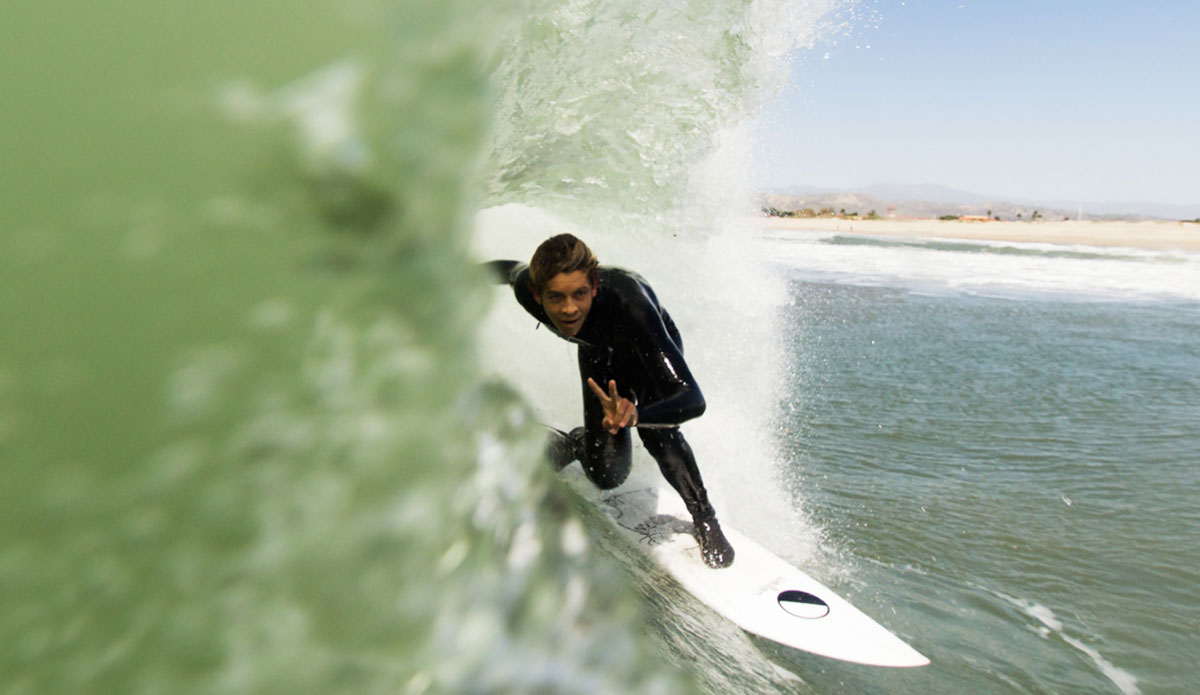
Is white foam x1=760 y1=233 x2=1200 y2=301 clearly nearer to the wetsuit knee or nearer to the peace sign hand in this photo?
the wetsuit knee

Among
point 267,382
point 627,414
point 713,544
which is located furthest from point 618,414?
point 267,382

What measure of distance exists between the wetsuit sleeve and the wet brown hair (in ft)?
1.12

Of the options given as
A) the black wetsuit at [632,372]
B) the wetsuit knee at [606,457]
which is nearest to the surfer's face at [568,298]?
the black wetsuit at [632,372]

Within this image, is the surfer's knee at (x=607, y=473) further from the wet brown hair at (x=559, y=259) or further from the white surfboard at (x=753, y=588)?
the wet brown hair at (x=559, y=259)

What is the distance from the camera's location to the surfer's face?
273 centimetres

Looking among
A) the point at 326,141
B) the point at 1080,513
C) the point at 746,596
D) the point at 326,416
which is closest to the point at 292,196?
the point at 326,141

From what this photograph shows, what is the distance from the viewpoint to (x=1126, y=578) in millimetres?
3973

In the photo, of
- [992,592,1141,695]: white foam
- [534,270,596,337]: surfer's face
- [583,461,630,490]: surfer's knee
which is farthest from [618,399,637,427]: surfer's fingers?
[992,592,1141,695]: white foam

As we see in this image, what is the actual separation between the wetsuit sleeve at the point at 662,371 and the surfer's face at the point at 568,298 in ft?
0.75

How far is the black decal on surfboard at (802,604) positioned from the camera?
132 inches

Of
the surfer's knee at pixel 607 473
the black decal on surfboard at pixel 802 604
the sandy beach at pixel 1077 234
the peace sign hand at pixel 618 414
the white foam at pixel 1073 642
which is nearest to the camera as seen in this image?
the peace sign hand at pixel 618 414

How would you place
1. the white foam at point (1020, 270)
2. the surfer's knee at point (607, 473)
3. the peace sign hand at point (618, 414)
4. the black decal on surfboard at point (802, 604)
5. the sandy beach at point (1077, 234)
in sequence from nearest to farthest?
1. the peace sign hand at point (618, 414)
2. the black decal on surfboard at point (802, 604)
3. the surfer's knee at point (607, 473)
4. the white foam at point (1020, 270)
5. the sandy beach at point (1077, 234)

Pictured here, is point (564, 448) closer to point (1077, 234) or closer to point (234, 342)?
point (234, 342)

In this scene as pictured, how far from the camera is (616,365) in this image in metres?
3.34
